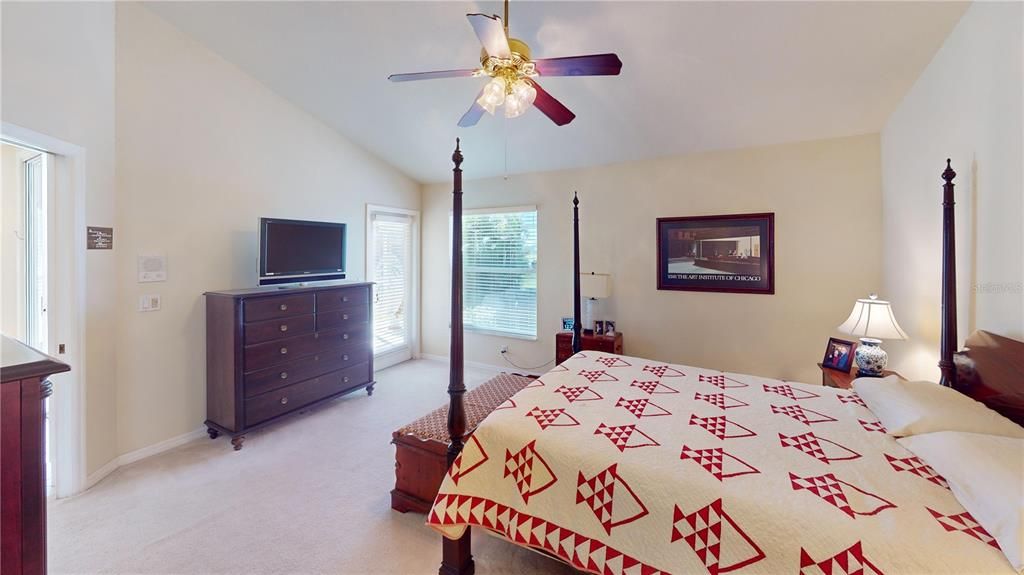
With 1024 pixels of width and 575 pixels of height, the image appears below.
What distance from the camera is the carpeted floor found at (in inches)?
73.4

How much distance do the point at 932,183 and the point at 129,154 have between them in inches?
207

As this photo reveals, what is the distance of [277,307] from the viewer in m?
3.16

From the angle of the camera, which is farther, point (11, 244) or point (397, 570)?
point (11, 244)

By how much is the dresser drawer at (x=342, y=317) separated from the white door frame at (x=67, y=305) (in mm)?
1470

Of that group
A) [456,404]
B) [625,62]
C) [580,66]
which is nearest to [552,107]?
[580,66]

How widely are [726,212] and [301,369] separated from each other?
4.08 m

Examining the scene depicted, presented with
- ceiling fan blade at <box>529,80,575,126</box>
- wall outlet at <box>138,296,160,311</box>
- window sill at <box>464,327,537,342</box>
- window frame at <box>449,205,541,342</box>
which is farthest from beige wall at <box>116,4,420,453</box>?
ceiling fan blade at <box>529,80,575,126</box>

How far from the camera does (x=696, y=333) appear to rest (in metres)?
3.86

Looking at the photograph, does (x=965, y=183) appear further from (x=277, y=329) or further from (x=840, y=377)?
(x=277, y=329)

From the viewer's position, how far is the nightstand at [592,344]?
3811 millimetres

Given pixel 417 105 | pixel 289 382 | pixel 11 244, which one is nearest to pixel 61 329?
pixel 11 244

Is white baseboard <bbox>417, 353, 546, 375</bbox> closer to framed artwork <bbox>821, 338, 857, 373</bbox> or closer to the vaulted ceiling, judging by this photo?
the vaulted ceiling

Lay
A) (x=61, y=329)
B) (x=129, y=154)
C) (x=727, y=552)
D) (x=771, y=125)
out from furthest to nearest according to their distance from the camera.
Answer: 1. (x=771, y=125)
2. (x=129, y=154)
3. (x=61, y=329)
4. (x=727, y=552)

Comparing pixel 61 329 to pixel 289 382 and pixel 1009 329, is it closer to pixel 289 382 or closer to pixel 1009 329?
pixel 289 382
